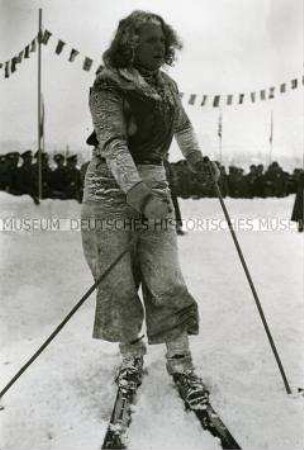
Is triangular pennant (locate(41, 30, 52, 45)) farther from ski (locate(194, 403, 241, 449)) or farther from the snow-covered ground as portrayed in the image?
ski (locate(194, 403, 241, 449))

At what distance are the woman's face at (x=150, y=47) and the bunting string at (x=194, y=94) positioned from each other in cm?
65

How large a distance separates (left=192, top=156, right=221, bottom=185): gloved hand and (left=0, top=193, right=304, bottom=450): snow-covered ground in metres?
0.70

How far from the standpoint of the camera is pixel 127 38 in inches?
76.5

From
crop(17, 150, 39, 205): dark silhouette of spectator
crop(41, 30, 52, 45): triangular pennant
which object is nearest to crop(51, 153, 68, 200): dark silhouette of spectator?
crop(17, 150, 39, 205): dark silhouette of spectator

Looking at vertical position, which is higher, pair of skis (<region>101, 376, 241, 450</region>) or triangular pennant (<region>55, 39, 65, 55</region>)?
triangular pennant (<region>55, 39, 65, 55</region>)

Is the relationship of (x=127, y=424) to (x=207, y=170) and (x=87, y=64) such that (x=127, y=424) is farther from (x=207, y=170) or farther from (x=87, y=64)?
(x=87, y=64)

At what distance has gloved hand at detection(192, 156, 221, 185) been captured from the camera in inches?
87.2

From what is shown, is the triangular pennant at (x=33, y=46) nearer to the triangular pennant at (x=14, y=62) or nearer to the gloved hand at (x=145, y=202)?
the triangular pennant at (x=14, y=62)

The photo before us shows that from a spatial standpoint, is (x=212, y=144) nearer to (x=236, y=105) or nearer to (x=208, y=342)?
(x=236, y=105)

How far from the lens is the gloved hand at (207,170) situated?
87.2 inches

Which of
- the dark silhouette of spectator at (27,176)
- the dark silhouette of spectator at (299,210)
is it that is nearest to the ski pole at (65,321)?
the dark silhouette of spectator at (299,210)

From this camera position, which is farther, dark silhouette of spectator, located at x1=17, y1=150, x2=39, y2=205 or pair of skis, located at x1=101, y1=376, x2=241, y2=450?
dark silhouette of spectator, located at x1=17, y1=150, x2=39, y2=205

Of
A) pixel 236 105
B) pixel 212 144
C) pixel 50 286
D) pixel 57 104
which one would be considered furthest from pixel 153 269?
pixel 212 144

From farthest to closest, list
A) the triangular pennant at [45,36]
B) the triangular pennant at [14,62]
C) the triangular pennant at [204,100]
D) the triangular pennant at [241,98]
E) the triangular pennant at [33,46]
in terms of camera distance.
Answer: the triangular pennant at [241,98]
the triangular pennant at [204,100]
the triangular pennant at [33,46]
the triangular pennant at [14,62]
the triangular pennant at [45,36]
